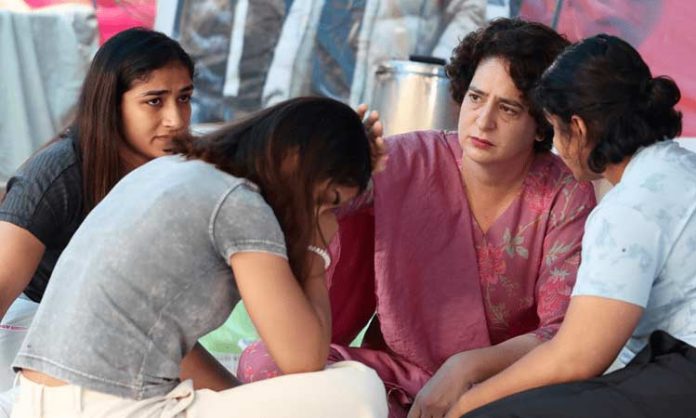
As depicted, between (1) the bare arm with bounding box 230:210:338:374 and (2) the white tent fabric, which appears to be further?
(2) the white tent fabric

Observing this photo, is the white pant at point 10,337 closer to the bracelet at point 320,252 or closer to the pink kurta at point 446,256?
the pink kurta at point 446,256

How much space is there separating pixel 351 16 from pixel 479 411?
3355 mm

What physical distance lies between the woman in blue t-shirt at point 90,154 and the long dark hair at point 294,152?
60 centimetres

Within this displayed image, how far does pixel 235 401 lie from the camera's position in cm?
198

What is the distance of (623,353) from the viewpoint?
7.55 ft

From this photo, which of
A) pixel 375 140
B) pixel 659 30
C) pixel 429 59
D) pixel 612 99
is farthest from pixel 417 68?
pixel 612 99

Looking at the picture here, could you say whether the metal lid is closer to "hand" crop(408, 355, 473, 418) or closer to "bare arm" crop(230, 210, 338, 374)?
"hand" crop(408, 355, 473, 418)

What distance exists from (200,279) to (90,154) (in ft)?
2.57

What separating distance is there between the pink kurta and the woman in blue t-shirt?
0.50m

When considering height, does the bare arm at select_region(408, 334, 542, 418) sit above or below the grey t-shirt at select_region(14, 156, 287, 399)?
below

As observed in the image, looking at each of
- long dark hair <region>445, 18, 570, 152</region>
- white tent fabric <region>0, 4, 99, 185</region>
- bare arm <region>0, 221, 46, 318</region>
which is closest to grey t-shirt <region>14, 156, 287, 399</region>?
bare arm <region>0, 221, 46, 318</region>

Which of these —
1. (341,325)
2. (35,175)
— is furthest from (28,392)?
(341,325)

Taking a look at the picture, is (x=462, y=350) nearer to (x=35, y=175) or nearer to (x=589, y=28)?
(x=35, y=175)

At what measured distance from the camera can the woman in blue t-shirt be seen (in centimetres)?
251
